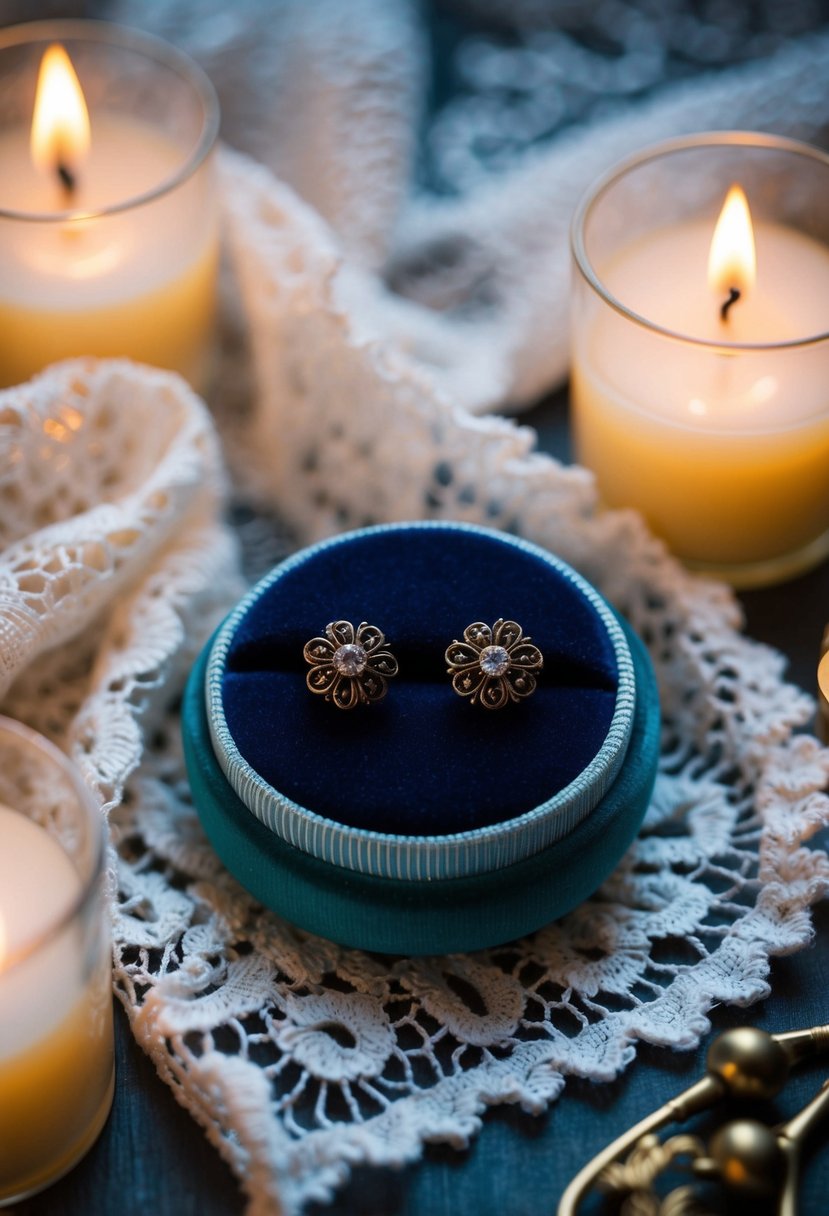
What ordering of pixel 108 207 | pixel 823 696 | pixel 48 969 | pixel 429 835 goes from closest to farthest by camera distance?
pixel 48 969 < pixel 429 835 < pixel 823 696 < pixel 108 207

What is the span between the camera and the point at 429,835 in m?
0.73

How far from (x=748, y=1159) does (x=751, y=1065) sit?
47mm

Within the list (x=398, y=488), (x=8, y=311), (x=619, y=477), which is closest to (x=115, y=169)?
(x=8, y=311)

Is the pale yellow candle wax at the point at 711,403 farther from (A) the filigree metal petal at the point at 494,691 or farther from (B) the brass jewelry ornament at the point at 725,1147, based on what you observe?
(B) the brass jewelry ornament at the point at 725,1147

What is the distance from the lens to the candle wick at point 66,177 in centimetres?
101

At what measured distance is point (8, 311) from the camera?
38.0 inches

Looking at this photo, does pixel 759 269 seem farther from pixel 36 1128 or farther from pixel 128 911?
pixel 36 1128

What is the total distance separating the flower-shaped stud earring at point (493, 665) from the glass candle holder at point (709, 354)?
208 millimetres

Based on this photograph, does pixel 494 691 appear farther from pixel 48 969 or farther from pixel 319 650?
pixel 48 969

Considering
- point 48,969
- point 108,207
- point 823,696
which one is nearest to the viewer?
point 48,969

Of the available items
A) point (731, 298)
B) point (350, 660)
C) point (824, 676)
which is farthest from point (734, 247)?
point (350, 660)

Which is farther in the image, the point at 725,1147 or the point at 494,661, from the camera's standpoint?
the point at 494,661

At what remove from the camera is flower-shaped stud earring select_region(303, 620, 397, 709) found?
0.77m

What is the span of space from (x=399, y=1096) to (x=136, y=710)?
0.89ft
